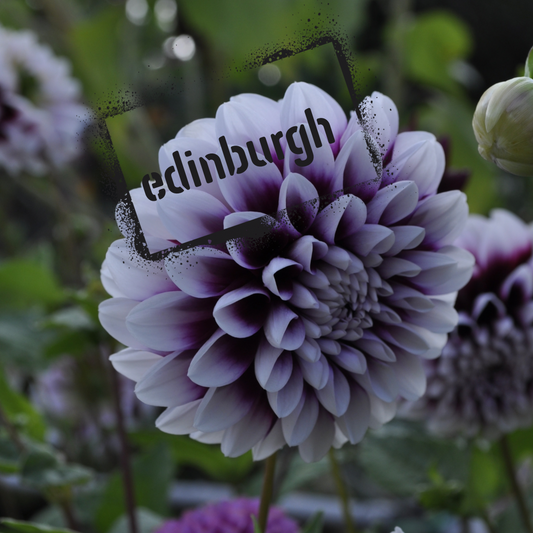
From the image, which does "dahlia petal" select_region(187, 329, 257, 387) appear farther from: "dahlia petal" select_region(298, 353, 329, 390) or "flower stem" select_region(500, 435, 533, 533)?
"flower stem" select_region(500, 435, 533, 533)

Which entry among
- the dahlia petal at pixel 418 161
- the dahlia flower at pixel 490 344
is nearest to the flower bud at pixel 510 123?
the dahlia petal at pixel 418 161

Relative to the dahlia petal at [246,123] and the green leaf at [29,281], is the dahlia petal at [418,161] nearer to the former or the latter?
the dahlia petal at [246,123]

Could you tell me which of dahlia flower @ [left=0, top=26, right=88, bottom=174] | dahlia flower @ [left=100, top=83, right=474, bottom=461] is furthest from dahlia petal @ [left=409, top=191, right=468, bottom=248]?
dahlia flower @ [left=0, top=26, right=88, bottom=174]

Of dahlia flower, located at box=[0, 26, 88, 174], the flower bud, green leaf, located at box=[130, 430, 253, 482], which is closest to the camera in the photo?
the flower bud

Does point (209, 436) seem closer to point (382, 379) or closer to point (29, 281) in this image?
point (382, 379)

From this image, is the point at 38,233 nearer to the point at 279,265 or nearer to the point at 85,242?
the point at 85,242

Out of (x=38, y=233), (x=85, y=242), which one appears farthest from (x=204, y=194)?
(x=38, y=233)
